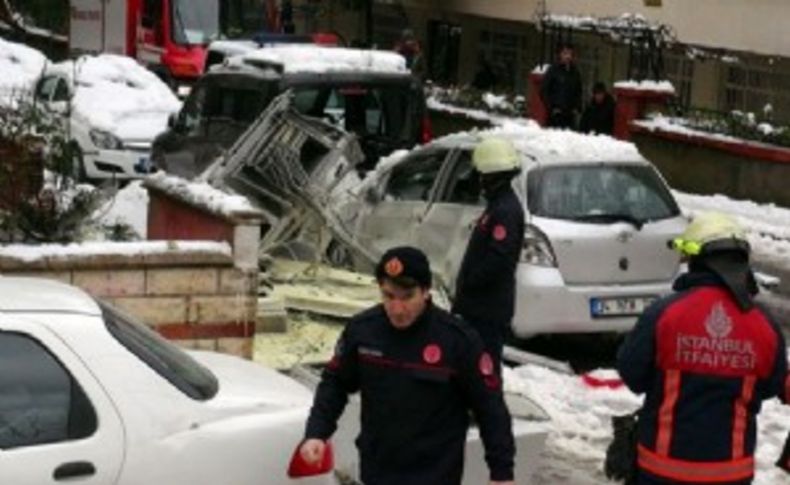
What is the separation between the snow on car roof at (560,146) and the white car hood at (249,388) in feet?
16.3

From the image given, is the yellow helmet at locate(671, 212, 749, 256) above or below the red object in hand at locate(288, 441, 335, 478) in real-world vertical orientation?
above

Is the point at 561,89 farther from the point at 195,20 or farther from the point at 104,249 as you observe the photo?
the point at 104,249

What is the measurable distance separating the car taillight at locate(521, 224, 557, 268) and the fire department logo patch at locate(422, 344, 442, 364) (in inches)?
219

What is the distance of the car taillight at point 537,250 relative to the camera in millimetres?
10852

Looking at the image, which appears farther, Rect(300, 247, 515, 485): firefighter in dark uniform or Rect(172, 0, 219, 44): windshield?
Rect(172, 0, 219, 44): windshield

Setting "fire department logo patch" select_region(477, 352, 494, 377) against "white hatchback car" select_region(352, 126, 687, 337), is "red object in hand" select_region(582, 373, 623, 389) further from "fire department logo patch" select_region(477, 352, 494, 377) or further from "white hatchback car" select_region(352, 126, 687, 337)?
Answer: "fire department logo patch" select_region(477, 352, 494, 377)

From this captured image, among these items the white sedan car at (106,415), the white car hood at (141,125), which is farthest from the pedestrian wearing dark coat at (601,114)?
the white sedan car at (106,415)

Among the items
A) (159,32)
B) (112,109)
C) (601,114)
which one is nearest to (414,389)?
(112,109)

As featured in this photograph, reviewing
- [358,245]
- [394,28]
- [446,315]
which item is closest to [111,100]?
[358,245]

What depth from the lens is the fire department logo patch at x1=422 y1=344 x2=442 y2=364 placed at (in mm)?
5309

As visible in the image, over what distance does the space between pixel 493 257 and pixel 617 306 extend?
287 centimetres

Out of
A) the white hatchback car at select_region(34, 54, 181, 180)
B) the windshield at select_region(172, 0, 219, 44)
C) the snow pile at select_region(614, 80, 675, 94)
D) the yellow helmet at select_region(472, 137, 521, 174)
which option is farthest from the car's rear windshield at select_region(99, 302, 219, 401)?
the windshield at select_region(172, 0, 219, 44)

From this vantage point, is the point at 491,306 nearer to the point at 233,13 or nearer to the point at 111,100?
the point at 111,100

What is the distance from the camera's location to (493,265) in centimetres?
823
